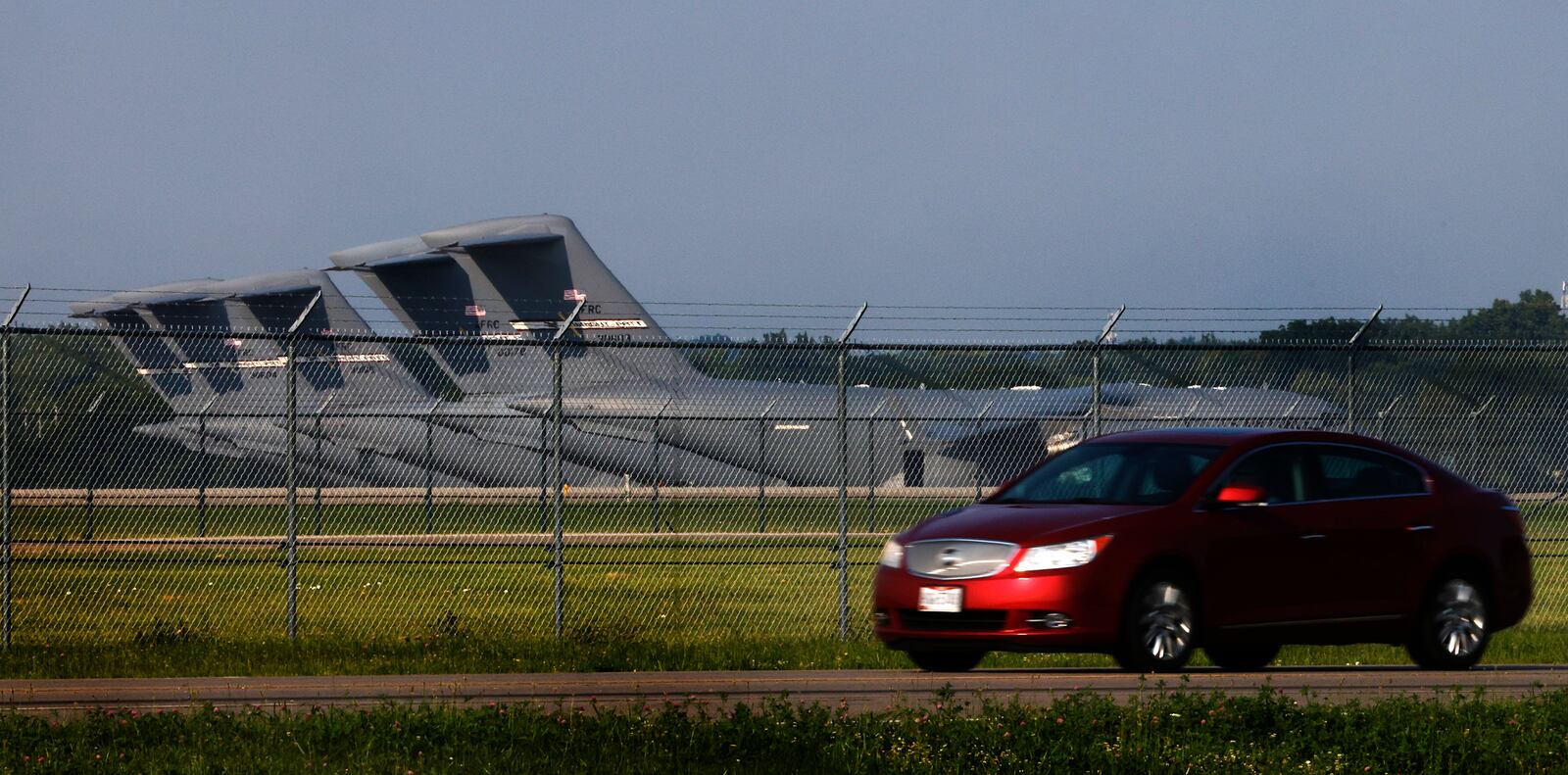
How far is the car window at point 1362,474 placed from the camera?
12.0 m

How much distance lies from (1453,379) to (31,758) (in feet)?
79.3

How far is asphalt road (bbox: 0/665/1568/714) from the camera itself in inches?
389

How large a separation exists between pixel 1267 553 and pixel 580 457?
35420 mm

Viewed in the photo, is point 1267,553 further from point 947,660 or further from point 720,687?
point 720,687

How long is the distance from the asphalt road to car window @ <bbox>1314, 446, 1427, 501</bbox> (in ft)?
3.93

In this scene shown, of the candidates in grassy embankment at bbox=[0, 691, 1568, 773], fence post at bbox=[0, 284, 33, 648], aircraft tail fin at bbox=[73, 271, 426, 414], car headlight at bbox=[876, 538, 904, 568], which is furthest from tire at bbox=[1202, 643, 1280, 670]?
aircraft tail fin at bbox=[73, 271, 426, 414]

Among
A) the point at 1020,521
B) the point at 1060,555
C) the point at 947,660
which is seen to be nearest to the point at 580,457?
the point at 947,660

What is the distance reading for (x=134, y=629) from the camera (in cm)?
1603

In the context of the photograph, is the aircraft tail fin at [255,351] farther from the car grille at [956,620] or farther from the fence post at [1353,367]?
the car grille at [956,620]

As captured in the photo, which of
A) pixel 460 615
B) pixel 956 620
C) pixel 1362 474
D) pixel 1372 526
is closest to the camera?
pixel 956 620

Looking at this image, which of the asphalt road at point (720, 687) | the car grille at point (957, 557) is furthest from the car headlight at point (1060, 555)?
the asphalt road at point (720, 687)

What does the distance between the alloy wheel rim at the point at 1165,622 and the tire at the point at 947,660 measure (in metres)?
1.13

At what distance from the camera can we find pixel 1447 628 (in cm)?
1202

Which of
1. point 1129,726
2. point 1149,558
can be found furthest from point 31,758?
point 1149,558
